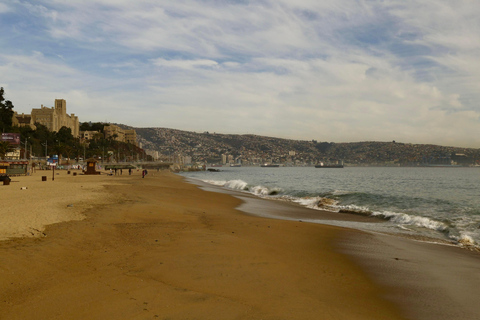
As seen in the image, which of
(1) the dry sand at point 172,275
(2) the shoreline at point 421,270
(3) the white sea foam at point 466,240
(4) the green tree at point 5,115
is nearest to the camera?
(1) the dry sand at point 172,275

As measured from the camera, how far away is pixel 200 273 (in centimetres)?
743

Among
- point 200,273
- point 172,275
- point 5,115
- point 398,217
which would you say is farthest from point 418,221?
point 5,115

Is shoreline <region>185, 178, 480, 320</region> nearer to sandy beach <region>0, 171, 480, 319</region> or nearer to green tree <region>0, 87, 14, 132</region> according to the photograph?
sandy beach <region>0, 171, 480, 319</region>

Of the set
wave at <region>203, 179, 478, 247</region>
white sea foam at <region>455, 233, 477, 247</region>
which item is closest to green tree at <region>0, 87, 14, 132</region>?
wave at <region>203, 179, 478, 247</region>

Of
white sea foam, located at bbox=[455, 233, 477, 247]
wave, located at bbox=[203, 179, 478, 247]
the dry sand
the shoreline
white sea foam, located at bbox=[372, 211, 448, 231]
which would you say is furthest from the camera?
white sea foam, located at bbox=[372, 211, 448, 231]

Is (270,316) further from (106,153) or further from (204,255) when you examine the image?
(106,153)

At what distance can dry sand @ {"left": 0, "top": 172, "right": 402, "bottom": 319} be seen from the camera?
560cm

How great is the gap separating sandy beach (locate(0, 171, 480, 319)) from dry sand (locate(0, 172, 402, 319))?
21 mm

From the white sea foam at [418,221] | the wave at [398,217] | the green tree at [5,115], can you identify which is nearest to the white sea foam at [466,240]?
the wave at [398,217]

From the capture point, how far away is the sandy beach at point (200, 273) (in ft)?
18.6

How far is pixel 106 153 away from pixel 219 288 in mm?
193407

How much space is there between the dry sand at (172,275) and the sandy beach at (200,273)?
2 cm

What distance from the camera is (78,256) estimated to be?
824cm

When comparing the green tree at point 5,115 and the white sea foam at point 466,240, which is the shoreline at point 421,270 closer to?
the white sea foam at point 466,240
